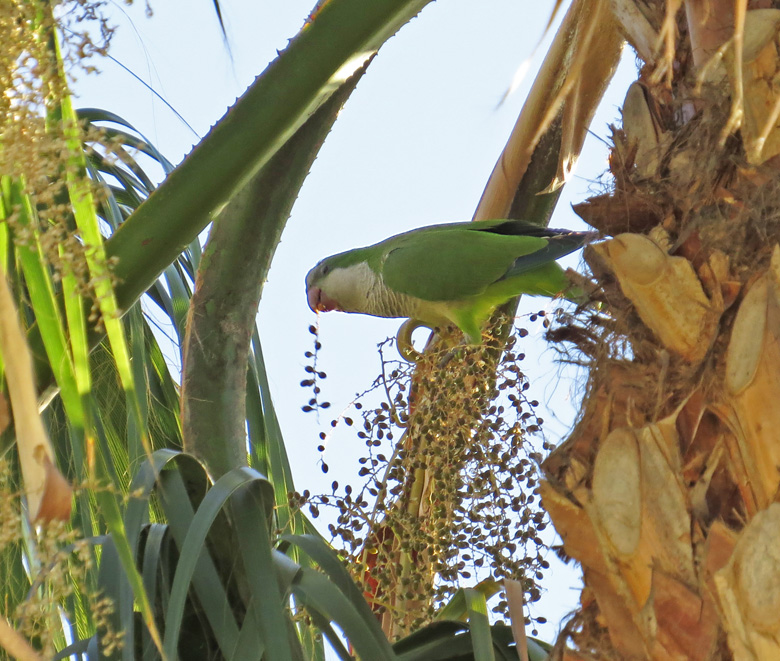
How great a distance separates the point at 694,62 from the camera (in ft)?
2.74

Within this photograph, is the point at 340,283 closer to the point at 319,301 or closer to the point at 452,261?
the point at 319,301

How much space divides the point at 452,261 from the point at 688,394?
150 centimetres

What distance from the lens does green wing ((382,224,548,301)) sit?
2086 mm

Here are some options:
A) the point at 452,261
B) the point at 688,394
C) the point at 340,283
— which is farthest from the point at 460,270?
the point at 688,394

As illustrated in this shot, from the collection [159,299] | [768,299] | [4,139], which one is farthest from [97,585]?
[159,299]

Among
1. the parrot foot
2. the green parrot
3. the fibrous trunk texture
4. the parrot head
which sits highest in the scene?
the parrot head

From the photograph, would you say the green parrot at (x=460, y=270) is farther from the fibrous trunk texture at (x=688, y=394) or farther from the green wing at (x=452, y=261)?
the fibrous trunk texture at (x=688, y=394)

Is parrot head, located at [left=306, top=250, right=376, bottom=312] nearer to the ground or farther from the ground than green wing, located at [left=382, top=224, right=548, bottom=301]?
farther from the ground

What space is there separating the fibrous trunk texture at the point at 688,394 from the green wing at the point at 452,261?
3.86 feet

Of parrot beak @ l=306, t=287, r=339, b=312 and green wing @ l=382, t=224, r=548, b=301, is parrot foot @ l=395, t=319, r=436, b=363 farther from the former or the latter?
parrot beak @ l=306, t=287, r=339, b=312

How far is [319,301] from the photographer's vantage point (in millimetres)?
2736

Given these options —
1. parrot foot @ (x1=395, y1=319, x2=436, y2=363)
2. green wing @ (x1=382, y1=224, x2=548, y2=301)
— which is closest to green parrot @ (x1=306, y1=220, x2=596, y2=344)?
green wing @ (x1=382, y1=224, x2=548, y2=301)

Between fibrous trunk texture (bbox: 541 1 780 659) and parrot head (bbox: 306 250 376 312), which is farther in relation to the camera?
parrot head (bbox: 306 250 376 312)

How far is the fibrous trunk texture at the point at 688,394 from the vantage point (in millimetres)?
681
